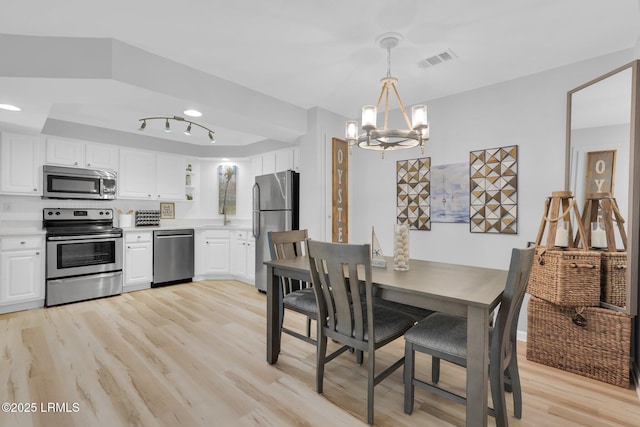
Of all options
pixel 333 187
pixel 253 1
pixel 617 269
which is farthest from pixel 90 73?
pixel 617 269

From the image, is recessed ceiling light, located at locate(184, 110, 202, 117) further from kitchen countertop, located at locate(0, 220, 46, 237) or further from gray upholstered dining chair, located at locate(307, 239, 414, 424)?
kitchen countertop, located at locate(0, 220, 46, 237)

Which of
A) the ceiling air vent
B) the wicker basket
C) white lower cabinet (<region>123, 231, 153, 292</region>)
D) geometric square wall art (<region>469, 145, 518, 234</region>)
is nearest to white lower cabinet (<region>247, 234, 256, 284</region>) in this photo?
white lower cabinet (<region>123, 231, 153, 292</region>)

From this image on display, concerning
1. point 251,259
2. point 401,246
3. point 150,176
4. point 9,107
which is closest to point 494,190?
point 401,246

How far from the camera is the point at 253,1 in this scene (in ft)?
6.41

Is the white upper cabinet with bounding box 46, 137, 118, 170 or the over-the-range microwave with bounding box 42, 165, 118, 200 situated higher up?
the white upper cabinet with bounding box 46, 137, 118, 170

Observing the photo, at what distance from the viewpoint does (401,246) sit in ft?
7.04

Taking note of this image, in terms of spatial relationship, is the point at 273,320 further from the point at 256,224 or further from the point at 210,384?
the point at 256,224

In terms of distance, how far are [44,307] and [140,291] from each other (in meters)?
1.07

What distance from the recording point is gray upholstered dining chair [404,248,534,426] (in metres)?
1.52

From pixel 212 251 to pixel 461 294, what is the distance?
4486mm

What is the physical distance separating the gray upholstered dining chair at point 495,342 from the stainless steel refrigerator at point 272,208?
261 cm

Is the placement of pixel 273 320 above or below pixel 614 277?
below

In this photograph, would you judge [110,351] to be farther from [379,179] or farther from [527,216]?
[527,216]

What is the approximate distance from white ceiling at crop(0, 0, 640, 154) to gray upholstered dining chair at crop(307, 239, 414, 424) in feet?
5.15
